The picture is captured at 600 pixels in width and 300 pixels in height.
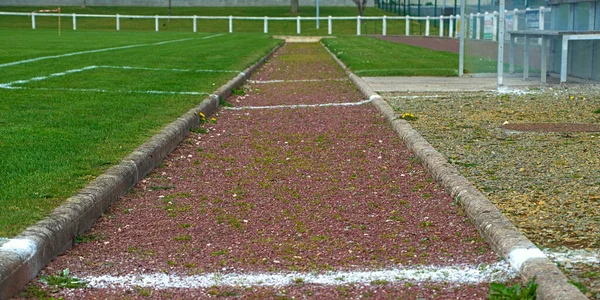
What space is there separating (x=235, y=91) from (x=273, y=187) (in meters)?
7.23

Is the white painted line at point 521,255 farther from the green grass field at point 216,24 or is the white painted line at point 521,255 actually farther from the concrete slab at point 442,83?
the green grass field at point 216,24

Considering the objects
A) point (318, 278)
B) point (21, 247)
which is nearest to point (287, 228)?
point (318, 278)

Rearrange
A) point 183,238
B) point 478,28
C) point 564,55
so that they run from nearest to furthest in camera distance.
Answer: point 183,238 < point 564,55 < point 478,28

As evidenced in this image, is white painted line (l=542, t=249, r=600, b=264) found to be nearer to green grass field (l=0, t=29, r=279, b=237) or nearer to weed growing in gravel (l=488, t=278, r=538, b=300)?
weed growing in gravel (l=488, t=278, r=538, b=300)

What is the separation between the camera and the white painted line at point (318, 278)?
14.1 ft

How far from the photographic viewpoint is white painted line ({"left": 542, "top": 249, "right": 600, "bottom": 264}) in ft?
14.0

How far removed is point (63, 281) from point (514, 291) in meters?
2.15

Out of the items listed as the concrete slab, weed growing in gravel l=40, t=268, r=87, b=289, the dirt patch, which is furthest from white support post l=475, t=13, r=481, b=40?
weed growing in gravel l=40, t=268, r=87, b=289

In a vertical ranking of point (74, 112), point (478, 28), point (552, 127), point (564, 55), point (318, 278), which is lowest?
point (318, 278)

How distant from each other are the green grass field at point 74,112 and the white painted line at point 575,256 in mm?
2697

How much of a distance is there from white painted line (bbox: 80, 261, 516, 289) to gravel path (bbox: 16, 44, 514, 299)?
0.03 ft

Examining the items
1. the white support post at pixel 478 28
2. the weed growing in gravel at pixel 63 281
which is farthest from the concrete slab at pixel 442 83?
the weed growing in gravel at pixel 63 281

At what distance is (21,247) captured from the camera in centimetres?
423

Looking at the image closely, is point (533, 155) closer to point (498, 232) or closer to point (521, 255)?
point (498, 232)
